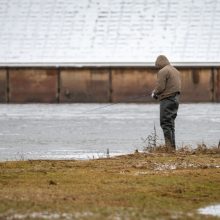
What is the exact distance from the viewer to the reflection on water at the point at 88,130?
2223 centimetres

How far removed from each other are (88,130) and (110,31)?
80.8ft

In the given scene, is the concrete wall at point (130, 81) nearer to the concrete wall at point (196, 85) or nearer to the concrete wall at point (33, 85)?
the concrete wall at point (196, 85)

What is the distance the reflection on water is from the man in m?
1.03

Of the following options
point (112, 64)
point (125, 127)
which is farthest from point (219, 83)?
point (125, 127)

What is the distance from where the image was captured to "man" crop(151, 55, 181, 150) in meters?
21.0

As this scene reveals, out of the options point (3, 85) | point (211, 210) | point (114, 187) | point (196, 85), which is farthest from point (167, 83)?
point (3, 85)

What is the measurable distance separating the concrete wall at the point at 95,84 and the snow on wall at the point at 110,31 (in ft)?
1.96

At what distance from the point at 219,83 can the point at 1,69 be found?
1044 centimetres

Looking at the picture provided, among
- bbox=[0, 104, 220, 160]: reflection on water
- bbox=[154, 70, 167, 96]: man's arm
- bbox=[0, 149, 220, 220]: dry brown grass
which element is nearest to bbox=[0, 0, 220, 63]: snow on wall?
bbox=[0, 104, 220, 160]: reflection on water

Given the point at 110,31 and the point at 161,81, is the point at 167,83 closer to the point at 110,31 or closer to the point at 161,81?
the point at 161,81

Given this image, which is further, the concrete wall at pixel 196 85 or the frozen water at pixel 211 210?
the concrete wall at pixel 196 85

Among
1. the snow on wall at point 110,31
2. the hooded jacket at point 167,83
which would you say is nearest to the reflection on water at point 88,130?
the hooded jacket at point 167,83

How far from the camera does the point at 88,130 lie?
30359 millimetres

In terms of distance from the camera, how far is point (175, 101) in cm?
2111
